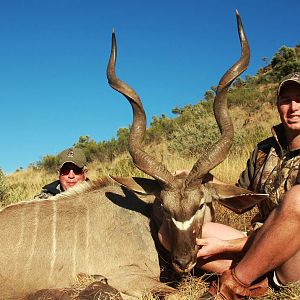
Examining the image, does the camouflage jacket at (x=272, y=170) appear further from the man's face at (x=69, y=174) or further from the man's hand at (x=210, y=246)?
the man's face at (x=69, y=174)

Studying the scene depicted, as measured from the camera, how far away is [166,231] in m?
3.59

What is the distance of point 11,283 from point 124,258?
0.95m

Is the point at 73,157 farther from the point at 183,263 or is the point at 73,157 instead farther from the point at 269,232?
the point at 269,232

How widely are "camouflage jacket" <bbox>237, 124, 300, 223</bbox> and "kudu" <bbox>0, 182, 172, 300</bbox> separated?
977 mm

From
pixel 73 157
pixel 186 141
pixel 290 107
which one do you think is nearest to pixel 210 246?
pixel 290 107

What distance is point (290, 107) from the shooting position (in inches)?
142

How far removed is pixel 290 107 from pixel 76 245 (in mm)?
2102

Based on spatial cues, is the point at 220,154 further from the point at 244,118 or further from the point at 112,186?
the point at 244,118

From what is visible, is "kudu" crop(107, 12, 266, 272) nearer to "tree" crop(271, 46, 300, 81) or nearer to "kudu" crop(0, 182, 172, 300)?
"kudu" crop(0, 182, 172, 300)

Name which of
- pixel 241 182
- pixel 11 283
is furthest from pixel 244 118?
pixel 11 283

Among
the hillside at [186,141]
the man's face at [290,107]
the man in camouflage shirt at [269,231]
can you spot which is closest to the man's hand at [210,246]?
the man in camouflage shirt at [269,231]

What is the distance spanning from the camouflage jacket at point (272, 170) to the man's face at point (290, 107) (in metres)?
0.16

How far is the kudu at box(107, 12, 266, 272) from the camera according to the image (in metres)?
3.42

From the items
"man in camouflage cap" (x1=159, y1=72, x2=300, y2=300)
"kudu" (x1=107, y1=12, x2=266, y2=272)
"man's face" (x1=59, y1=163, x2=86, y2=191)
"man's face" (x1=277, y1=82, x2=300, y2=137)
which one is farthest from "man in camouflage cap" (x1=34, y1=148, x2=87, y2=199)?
"man's face" (x1=277, y1=82, x2=300, y2=137)
